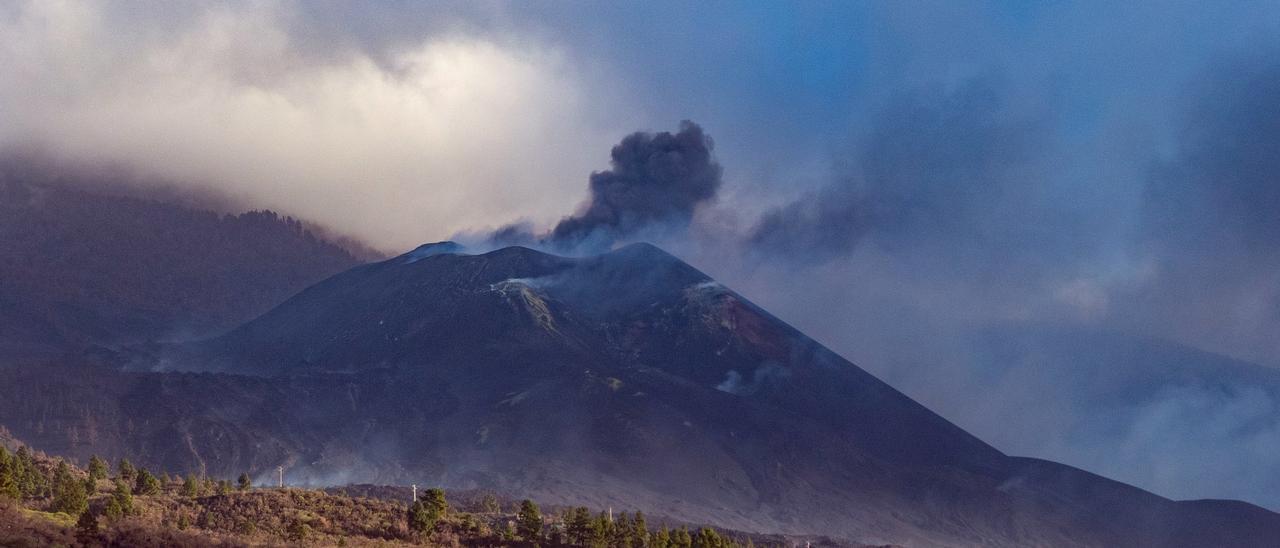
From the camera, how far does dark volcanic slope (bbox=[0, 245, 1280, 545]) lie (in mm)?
137875

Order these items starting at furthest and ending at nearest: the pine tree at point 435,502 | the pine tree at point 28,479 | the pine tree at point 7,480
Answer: the pine tree at point 28,479
the pine tree at point 435,502
the pine tree at point 7,480

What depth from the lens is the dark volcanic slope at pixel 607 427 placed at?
138m

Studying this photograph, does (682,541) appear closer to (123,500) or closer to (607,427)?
(123,500)

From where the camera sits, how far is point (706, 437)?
153375mm

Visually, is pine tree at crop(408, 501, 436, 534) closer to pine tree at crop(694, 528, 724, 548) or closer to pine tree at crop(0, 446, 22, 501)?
pine tree at crop(694, 528, 724, 548)

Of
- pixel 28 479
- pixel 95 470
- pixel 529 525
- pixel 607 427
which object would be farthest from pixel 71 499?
pixel 607 427

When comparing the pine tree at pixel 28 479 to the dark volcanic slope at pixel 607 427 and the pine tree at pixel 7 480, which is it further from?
the dark volcanic slope at pixel 607 427

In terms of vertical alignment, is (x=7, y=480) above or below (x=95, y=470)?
below

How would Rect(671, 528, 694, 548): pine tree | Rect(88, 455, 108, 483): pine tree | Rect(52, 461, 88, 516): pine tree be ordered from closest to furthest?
1. Rect(52, 461, 88, 516): pine tree
2. Rect(671, 528, 694, 548): pine tree
3. Rect(88, 455, 108, 483): pine tree

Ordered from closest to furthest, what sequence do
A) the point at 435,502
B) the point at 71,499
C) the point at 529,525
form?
the point at 71,499
the point at 435,502
the point at 529,525

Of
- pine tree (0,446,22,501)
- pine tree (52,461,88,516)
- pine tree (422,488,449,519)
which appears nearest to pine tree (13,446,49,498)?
pine tree (0,446,22,501)

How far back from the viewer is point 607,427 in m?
152

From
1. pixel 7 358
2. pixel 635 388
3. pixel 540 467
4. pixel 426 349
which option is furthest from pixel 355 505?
pixel 7 358

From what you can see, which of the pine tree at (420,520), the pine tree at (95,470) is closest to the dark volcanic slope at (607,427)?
the pine tree at (95,470)
